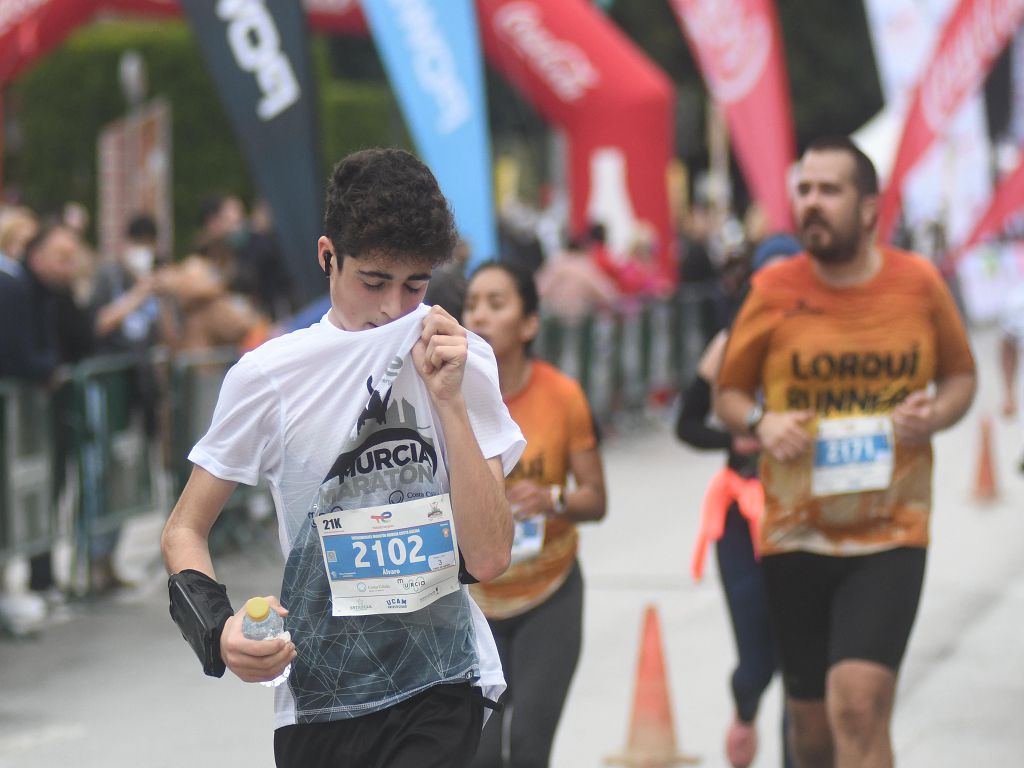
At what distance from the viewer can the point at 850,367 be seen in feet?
15.9

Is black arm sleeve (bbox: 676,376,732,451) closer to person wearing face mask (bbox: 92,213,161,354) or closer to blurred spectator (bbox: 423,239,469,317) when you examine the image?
blurred spectator (bbox: 423,239,469,317)

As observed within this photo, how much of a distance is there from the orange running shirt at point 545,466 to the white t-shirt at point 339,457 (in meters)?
1.61

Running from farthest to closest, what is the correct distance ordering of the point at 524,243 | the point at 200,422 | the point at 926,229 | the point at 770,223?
the point at 926,229 → the point at 524,243 → the point at 770,223 → the point at 200,422

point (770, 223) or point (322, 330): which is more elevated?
point (322, 330)

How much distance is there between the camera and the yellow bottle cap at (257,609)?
282cm

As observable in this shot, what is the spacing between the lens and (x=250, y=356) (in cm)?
312

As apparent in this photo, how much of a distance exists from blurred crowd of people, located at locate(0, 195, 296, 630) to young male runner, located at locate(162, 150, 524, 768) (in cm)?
569

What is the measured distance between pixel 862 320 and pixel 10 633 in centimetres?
547

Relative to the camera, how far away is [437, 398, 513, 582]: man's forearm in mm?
3057

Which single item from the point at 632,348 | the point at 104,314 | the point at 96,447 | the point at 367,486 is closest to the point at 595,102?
the point at 632,348

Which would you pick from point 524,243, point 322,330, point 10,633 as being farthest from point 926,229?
point 322,330

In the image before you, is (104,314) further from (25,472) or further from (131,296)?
(25,472)

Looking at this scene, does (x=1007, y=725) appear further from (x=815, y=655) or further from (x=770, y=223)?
(x=770, y=223)

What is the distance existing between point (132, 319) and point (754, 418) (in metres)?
7.21
